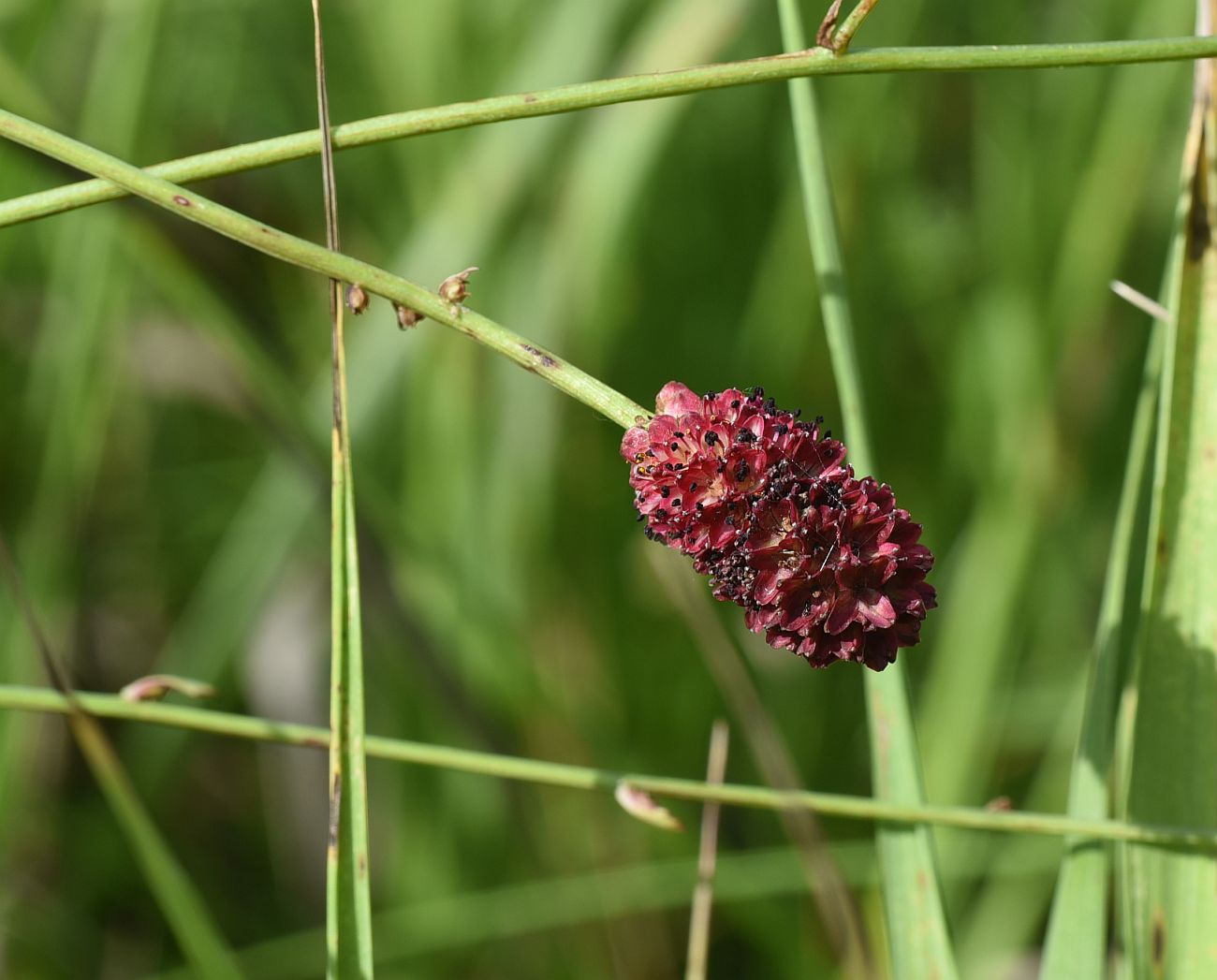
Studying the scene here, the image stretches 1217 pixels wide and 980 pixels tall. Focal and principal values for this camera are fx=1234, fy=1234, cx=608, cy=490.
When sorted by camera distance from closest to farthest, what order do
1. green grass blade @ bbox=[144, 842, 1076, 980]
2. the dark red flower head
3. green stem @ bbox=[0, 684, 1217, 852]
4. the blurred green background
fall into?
1. the dark red flower head
2. green stem @ bbox=[0, 684, 1217, 852]
3. green grass blade @ bbox=[144, 842, 1076, 980]
4. the blurred green background

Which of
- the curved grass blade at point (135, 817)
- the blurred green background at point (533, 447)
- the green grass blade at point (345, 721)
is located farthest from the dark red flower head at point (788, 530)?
the blurred green background at point (533, 447)

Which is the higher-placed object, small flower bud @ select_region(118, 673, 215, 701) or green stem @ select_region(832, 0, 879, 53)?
green stem @ select_region(832, 0, 879, 53)

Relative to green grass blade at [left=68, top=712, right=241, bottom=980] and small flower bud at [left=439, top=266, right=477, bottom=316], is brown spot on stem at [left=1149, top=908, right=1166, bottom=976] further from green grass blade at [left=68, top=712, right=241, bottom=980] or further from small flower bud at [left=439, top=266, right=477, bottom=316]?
green grass blade at [left=68, top=712, right=241, bottom=980]

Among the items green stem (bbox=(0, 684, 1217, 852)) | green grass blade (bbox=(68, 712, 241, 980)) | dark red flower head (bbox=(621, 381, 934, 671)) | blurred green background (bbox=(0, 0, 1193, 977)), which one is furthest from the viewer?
blurred green background (bbox=(0, 0, 1193, 977))

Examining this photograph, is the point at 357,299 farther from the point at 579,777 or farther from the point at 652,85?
the point at 579,777

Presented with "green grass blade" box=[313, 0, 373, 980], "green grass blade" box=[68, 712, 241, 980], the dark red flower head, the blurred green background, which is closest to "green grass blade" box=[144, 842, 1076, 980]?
the blurred green background

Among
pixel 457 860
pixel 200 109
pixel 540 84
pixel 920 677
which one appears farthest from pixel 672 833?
pixel 200 109

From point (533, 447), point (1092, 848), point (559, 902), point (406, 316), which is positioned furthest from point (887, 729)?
point (533, 447)

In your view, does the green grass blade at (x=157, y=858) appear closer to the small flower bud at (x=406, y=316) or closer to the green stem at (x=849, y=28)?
the small flower bud at (x=406, y=316)
